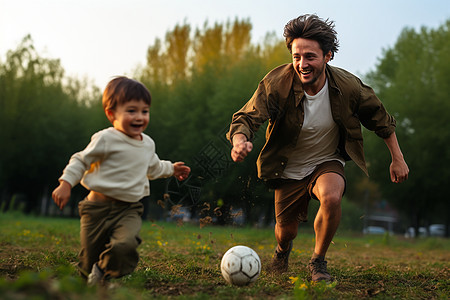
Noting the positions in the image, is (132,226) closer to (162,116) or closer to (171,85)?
(162,116)

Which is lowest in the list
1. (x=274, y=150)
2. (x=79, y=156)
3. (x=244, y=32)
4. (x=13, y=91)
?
(x=79, y=156)

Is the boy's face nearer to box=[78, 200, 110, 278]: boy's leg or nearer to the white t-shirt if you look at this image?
box=[78, 200, 110, 278]: boy's leg

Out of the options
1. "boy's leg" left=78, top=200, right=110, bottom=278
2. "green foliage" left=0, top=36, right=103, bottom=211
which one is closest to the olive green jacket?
"boy's leg" left=78, top=200, right=110, bottom=278

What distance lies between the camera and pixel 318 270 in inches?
191

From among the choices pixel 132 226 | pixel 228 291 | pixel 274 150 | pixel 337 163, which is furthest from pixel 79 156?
pixel 337 163

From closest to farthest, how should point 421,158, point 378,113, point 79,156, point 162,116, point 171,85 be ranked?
point 79,156, point 378,113, point 421,158, point 162,116, point 171,85

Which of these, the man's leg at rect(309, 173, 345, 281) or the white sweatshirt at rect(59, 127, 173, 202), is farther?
the man's leg at rect(309, 173, 345, 281)

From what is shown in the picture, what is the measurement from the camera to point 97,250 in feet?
12.7

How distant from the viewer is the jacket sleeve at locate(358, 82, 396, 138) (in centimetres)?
516

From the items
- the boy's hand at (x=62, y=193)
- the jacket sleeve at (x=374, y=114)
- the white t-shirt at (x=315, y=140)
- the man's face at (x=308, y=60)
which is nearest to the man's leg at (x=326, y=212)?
the white t-shirt at (x=315, y=140)

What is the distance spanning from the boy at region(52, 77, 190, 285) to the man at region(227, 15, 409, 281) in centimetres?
103

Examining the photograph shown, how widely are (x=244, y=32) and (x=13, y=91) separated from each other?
1484 cm

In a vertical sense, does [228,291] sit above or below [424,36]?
below

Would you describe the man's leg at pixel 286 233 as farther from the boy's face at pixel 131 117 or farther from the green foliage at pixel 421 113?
the green foliage at pixel 421 113
